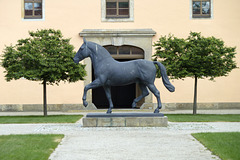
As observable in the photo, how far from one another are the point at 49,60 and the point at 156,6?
9277mm

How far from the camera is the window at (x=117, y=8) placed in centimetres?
2442

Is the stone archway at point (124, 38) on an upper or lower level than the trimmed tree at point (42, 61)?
upper

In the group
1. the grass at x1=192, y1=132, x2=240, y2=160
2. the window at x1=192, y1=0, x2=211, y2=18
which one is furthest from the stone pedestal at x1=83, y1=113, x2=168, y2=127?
the window at x1=192, y1=0, x2=211, y2=18

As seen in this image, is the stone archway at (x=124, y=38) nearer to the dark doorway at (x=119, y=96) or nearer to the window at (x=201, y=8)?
the window at (x=201, y=8)

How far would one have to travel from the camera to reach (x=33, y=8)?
24406 millimetres

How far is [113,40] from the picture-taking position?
23.9 metres

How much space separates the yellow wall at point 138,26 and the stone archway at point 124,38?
0.44m

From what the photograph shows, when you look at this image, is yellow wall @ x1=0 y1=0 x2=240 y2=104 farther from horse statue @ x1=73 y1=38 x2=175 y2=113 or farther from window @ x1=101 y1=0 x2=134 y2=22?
horse statue @ x1=73 y1=38 x2=175 y2=113

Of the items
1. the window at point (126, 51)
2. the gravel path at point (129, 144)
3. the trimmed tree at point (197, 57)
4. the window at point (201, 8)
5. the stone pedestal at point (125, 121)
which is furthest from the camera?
the window at point (201, 8)

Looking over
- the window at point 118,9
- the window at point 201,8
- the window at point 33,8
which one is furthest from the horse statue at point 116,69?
the window at point 201,8

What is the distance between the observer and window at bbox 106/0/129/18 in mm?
24422

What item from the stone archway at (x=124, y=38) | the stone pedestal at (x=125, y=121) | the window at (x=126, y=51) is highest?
the stone archway at (x=124, y=38)

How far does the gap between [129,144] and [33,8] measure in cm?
1720

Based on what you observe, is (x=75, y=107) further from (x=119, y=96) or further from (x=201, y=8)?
(x=201, y=8)
